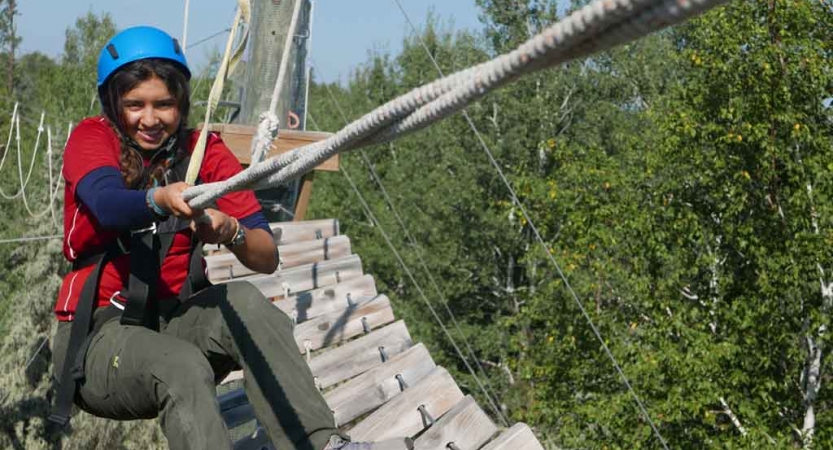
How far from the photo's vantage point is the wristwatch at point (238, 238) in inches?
138

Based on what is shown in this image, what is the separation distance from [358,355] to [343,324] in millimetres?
321

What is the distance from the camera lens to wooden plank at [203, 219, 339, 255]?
6.14 m

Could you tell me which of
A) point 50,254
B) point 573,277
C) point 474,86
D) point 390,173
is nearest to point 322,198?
point 390,173

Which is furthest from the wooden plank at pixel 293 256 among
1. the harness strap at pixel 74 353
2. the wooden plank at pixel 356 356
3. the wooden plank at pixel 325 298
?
the harness strap at pixel 74 353

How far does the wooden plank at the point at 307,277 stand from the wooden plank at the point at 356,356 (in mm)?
566

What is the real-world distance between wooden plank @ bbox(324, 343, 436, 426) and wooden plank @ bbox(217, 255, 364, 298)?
91 cm

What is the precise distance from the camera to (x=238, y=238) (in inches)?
139

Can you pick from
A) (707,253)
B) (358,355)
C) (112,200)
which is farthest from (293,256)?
(707,253)

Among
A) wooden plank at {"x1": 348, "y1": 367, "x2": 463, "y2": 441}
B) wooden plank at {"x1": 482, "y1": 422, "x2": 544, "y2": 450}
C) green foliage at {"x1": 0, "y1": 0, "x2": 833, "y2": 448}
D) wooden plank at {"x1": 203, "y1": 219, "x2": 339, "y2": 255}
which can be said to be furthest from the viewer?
green foliage at {"x1": 0, "y1": 0, "x2": 833, "y2": 448}

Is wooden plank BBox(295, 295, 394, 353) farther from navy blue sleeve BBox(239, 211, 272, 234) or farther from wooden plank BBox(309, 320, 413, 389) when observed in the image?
navy blue sleeve BBox(239, 211, 272, 234)

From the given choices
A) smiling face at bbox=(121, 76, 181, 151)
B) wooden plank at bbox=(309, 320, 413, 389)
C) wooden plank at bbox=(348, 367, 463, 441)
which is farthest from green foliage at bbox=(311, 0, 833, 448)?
smiling face at bbox=(121, 76, 181, 151)

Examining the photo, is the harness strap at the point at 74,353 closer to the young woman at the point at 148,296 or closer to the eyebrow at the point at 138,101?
the young woman at the point at 148,296

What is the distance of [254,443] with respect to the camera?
4426 mm

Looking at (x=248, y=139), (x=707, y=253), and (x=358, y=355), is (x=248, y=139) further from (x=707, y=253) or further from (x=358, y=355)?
(x=707, y=253)
